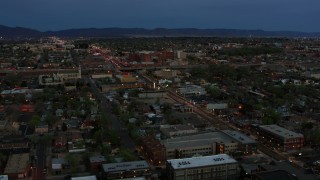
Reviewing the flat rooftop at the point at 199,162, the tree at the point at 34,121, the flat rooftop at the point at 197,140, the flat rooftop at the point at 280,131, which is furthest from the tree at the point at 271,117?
the tree at the point at 34,121

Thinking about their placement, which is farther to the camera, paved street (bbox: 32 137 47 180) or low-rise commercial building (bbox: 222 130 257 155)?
low-rise commercial building (bbox: 222 130 257 155)

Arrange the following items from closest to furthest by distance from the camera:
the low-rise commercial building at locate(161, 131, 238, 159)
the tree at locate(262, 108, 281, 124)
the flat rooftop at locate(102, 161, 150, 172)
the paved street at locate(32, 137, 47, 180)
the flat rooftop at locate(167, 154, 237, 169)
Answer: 1. the flat rooftop at locate(167, 154, 237, 169)
2. the flat rooftop at locate(102, 161, 150, 172)
3. the paved street at locate(32, 137, 47, 180)
4. the low-rise commercial building at locate(161, 131, 238, 159)
5. the tree at locate(262, 108, 281, 124)

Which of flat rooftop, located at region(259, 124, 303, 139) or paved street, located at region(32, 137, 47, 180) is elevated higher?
flat rooftop, located at region(259, 124, 303, 139)

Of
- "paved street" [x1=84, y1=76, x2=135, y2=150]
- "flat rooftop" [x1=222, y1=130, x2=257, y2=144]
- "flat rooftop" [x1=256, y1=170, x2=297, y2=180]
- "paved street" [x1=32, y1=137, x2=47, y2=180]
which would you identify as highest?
"flat rooftop" [x1=256, y1=170, x2=297, y2=180]

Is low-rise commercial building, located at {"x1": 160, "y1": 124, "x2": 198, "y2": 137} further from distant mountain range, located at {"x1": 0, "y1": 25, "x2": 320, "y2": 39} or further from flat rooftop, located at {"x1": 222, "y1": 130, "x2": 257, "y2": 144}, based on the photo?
distant mountain range, located at {"x1": 0, "y1": 25, "x2": 320, "y2": 39}

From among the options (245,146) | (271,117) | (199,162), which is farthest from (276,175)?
(271,117)

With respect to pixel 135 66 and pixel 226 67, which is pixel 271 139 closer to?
pixel 226 67

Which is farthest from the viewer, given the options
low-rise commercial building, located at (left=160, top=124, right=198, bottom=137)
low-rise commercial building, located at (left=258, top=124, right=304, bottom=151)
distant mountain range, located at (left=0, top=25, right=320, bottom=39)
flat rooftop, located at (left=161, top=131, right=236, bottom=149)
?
distant mountain range, located at (left=0, top=25, right=320, bottom=39)

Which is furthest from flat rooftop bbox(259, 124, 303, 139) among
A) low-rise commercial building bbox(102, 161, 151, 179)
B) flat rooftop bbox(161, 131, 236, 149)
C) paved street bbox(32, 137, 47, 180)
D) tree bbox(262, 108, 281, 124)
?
paved street bbox(32, 137, 47, 180)
